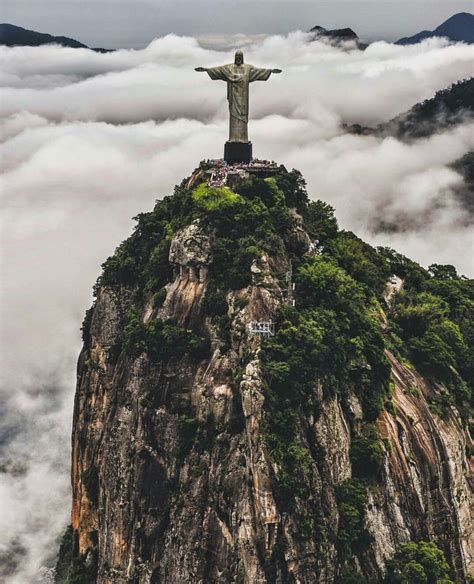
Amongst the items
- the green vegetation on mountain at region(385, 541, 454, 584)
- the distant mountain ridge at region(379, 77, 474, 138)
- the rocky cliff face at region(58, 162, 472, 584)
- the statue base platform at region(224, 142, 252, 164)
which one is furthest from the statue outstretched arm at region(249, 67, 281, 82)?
the distant mountain ridge at region(379, 77, 474, 138)

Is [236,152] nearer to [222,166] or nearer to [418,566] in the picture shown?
[222,166]

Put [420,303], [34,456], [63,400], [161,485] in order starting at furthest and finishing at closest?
[63,400]
[34,456]
[420,303]
[161,485]

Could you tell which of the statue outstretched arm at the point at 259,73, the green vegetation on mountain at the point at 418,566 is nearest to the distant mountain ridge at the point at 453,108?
the statue outstretched arm at the point at 259,73

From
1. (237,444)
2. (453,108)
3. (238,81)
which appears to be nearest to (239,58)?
(238,81)

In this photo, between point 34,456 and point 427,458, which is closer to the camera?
point 427,458

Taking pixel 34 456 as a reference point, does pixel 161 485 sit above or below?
below

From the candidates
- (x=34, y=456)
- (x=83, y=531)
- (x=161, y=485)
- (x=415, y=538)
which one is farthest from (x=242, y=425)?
(x=34, y=456)

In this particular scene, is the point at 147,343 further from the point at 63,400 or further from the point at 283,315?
the point at 63,400

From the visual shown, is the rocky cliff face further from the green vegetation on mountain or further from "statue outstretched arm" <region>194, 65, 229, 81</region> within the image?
"statue outstretched arm" <region>194, 65, 229, 81</region>
